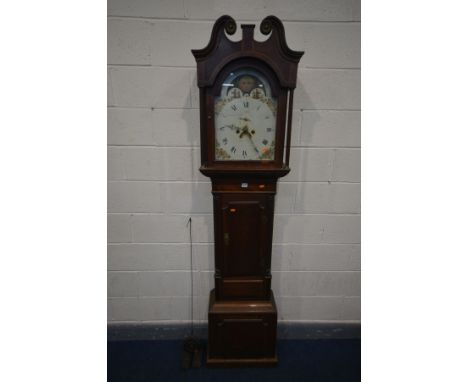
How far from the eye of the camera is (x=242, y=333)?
173 cm

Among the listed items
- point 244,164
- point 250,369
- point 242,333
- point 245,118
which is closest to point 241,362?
point 250,369

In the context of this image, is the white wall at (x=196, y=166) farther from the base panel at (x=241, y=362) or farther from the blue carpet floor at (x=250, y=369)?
the base panel at (x=241, y=362)

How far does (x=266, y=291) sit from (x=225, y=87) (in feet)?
3.83

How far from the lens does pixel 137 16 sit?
164cm

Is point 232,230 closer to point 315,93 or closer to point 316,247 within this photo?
point 316,247

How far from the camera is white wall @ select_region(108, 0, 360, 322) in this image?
5.44 feet

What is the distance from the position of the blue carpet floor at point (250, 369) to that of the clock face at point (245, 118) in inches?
51.9

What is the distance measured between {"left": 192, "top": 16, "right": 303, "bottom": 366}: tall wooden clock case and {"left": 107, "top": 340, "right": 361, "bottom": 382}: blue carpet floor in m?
0.08

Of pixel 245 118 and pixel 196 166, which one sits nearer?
pixel 245 118

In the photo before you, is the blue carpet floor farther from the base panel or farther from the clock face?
the clock face

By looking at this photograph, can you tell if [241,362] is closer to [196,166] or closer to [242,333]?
[242,333]

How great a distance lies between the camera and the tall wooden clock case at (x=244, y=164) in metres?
1.37

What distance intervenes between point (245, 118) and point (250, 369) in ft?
4.94

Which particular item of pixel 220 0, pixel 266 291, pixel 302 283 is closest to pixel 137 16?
pixel 220 0
